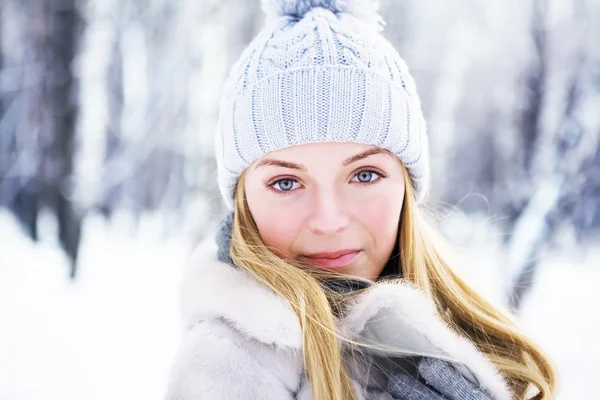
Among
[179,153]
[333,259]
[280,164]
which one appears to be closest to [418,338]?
[333,259]

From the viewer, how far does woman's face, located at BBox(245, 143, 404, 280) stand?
1.13 metres

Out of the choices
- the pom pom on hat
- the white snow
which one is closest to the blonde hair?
the pom pom on hat

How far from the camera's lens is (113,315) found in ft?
10.7

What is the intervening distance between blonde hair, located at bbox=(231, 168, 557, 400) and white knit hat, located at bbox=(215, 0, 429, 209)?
14 centimetres

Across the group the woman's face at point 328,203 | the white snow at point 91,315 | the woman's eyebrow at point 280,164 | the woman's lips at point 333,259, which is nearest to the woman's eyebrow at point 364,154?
the woman's face at point 328,203

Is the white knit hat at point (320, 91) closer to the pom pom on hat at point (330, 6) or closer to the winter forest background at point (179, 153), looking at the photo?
the pom pom on hat at point (330, 6)

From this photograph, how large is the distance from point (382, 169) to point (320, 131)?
0.19 metres

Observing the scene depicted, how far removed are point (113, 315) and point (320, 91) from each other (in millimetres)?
2673

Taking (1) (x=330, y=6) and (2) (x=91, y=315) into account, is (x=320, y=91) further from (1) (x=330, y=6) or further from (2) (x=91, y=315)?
(2) (x=91, y=315)

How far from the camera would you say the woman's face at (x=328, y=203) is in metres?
1.13

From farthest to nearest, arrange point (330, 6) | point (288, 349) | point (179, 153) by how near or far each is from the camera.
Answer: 1. point (179, 153)
2. point (330, 6)
3. point (288, 349)

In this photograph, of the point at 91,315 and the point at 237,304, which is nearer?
the point at 237,304

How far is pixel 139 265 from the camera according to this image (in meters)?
3.80

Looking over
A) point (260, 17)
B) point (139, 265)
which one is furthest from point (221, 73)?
point (139, 265)
